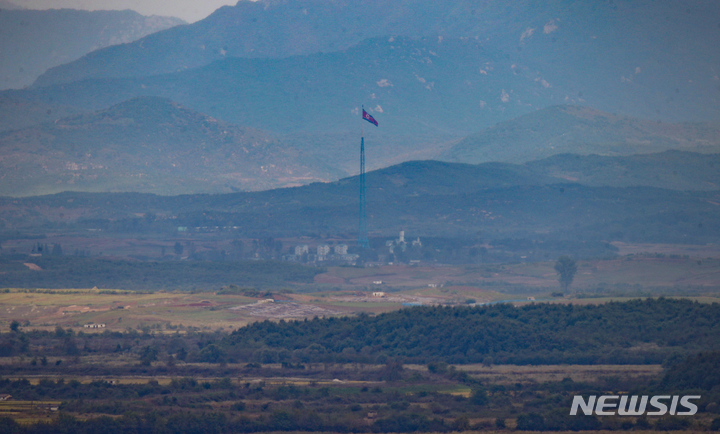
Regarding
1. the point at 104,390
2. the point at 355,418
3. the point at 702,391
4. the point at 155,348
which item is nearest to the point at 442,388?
the point at 355,418

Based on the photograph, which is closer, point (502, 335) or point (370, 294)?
point (502, 335)

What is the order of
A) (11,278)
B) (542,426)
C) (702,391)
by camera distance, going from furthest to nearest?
(11,278), (702,391), (542,426)

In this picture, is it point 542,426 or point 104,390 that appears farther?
point 104,390

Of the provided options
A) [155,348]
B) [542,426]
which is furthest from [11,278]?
[542,426]

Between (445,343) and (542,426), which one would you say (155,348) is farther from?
(542,426)

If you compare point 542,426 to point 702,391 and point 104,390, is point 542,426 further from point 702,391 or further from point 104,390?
point 104,390

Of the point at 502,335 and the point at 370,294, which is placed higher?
the point at 370,294

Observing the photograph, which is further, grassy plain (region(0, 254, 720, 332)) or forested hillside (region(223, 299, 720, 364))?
grassy plain (region(0, 254, 720, 332))

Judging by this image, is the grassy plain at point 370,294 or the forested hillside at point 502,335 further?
the grassy plain at point 370,294

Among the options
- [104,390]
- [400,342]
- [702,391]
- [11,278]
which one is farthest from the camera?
[11,278]
